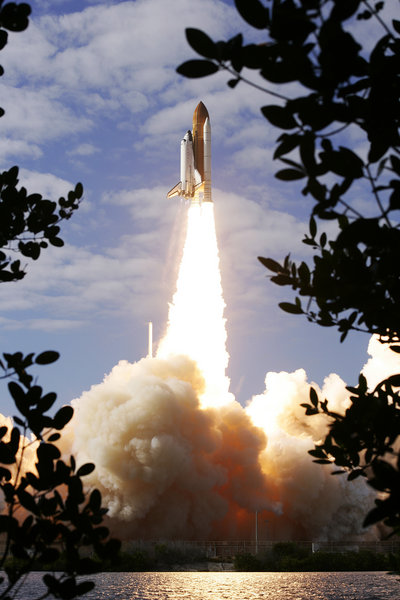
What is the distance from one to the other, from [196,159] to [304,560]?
34.4m

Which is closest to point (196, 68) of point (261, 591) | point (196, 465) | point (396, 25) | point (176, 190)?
point (396, 25)

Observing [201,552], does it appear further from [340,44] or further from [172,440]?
[340,44]

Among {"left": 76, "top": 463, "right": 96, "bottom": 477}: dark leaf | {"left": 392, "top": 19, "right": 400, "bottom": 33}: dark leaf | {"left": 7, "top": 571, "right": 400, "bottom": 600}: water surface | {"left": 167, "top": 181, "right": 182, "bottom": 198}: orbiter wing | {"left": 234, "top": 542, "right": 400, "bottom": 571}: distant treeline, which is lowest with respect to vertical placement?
{"left": 7, "top": 571, "right": 400, "bottom": 600}: water surface

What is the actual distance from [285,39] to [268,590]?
51420 millimetres

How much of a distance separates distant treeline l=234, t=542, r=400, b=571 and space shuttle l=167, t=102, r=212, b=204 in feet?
98.3

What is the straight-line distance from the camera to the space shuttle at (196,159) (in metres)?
60.8

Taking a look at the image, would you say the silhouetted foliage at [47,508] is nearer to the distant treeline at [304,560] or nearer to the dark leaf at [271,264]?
the dark leaf at [271,264]

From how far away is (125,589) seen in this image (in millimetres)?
56031

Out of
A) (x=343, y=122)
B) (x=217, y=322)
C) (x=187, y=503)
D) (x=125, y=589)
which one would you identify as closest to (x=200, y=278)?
(x=217, y=322)

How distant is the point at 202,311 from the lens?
62.0 metres

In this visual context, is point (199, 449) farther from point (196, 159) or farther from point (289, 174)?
point (289, 174)

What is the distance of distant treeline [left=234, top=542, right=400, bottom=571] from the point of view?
6288 cm

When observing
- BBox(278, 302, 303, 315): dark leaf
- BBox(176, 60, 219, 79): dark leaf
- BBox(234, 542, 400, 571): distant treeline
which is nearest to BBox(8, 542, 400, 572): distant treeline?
BBox(234, 542, 400, 571): distant treeline

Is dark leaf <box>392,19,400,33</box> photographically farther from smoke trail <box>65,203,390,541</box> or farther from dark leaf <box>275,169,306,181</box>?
smoke trail <box>65,203,390,541</box>
